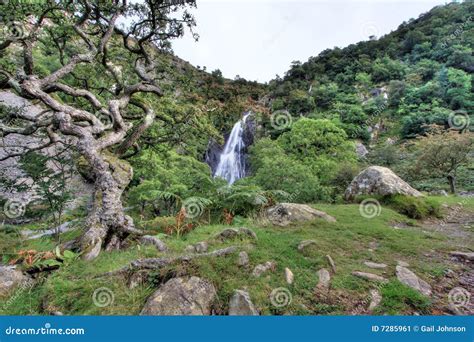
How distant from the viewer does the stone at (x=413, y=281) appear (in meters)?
4.11

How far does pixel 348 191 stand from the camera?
11.6m

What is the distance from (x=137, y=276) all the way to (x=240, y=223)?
374cm

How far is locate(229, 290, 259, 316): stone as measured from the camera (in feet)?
11.1

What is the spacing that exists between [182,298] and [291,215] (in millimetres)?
4564

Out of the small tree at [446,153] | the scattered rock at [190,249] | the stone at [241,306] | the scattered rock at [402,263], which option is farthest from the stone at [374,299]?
the small tree at [446,153]

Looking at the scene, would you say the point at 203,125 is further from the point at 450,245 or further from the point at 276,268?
the point at 450,245

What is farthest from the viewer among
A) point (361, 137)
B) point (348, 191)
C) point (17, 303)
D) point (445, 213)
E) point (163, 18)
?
point (361, 137)

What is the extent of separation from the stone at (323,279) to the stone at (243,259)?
3.72 feet

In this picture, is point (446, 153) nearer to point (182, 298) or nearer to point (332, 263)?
point (332, 263)

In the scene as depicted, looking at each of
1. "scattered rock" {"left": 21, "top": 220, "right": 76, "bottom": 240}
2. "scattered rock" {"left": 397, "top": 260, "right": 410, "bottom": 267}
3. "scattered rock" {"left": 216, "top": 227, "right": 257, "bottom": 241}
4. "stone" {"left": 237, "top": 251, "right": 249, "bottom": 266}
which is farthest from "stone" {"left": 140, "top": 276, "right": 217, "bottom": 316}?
"scattered rock" {"left": 21, "top": 220, "right": 76, "bottom": 240}

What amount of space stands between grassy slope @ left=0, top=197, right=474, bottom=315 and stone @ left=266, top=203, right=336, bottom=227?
1.25 meters

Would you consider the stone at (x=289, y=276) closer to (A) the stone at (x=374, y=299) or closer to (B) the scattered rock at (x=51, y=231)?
(A) the stone at (x=374, y=299)

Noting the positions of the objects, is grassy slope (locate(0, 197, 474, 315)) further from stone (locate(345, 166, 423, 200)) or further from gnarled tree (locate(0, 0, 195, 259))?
stone (locate(345, 166, 423, 200))

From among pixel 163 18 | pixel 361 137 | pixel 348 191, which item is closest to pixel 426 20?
pixel 361 137
